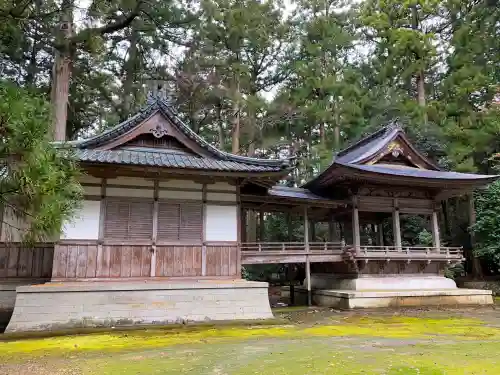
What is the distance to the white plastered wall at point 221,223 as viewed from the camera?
12609mm

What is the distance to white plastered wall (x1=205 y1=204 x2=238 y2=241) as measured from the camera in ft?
41.4

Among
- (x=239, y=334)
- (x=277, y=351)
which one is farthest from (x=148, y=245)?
(x=277, y=351)

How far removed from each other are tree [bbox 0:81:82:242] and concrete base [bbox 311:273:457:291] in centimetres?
1410

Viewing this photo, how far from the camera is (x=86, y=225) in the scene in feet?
37.8

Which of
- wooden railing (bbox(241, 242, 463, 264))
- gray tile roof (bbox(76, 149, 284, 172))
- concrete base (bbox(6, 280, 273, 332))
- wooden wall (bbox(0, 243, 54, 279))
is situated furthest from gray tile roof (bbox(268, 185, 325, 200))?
wooden wall (bbox(0, 243, 54, 279))

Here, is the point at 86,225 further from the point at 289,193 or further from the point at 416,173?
the point at 416,173

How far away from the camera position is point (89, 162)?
1087 centimetres

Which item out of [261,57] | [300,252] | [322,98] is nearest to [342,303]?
[300,252]

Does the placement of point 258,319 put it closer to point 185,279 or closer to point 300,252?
point 185,279

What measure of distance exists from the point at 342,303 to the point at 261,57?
67.7 ft

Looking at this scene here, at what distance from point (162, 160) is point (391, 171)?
10.1 m

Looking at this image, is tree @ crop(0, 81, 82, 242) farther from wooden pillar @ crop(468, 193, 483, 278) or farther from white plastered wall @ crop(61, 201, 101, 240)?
wooden pillar @ crop(468, 193, 483, 278)

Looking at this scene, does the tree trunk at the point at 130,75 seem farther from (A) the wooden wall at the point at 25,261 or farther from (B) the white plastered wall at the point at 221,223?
(A) the wooden wall at the point at 25,261

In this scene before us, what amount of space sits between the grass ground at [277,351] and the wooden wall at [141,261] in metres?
2.06
